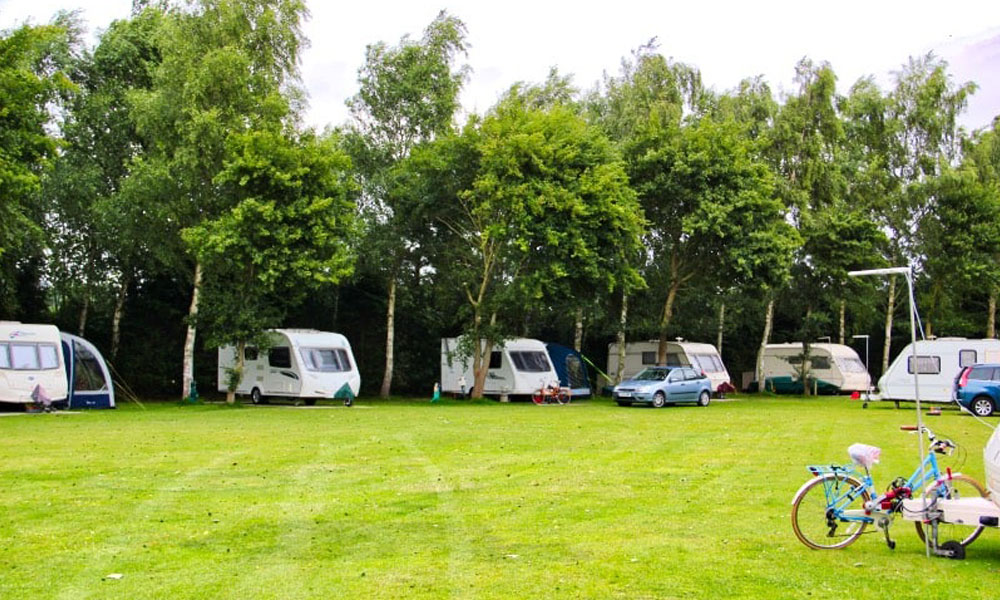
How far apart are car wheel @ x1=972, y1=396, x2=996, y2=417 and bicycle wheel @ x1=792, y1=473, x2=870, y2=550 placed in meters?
21.3

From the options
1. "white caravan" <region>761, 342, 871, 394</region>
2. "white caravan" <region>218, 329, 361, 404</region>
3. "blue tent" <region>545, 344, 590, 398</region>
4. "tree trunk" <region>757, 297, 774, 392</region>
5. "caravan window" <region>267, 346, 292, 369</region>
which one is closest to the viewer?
"white caravan" <region>218, 329, 361, 404</region>

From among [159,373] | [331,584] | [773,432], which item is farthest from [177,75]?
[331,584]

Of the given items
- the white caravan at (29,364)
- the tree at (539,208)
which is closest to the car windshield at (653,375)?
the tree at (539,208)

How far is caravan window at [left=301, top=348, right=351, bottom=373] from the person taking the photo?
2903 centimetres

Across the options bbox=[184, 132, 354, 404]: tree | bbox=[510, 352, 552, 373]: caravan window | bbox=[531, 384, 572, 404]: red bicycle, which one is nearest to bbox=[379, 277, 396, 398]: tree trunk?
bbox=[510, 352, 552, 373]: caravan window

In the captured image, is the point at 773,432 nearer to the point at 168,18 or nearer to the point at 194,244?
the point at 194,244

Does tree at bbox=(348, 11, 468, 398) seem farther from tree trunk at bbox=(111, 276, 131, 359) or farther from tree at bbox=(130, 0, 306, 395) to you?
tree trunk at bbox=(111, 276, 131, 359)

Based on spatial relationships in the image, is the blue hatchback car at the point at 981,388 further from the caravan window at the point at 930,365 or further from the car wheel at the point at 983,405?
the caravan window at the point at 930,365

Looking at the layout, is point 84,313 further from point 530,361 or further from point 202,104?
point 530,361

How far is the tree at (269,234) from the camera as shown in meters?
26.2

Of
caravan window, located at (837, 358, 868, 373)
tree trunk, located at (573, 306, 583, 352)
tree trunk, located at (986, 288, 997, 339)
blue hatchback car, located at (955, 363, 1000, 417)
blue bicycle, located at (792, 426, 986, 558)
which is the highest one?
tree trunk, located at (986, 288, 997, 339)

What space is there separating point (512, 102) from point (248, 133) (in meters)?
9.22

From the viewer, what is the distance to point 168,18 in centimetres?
2850

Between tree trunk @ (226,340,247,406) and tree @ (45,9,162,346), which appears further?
tree @ (45,9,162,346)
